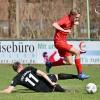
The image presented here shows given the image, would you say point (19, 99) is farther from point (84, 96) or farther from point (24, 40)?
point (24, 40)

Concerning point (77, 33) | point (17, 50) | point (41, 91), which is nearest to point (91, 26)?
point (77, 33)

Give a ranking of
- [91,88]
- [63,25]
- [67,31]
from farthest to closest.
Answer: [63,25] → [67,31] → [91,88]

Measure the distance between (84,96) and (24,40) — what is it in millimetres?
13980

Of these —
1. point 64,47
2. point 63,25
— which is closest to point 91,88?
point 64,47

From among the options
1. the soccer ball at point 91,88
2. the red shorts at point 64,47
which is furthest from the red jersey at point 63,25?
the soccer ball at point 91,88

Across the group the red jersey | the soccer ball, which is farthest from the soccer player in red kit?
the soccer ball

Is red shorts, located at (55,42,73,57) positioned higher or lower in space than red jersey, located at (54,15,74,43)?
lower

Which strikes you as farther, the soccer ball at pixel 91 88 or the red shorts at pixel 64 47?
the red shorts at pixel 64 47

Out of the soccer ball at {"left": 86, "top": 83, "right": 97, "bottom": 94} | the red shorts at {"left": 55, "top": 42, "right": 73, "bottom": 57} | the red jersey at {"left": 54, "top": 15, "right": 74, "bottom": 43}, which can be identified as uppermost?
the red jersey at {"left": 54, "top": 15, "right": 74, "bottom": 43}

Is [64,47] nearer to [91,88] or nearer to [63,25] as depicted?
[63,25]

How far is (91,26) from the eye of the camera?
2794 cm

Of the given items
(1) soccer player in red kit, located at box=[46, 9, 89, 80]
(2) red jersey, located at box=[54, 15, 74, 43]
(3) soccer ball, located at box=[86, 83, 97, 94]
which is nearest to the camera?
(3) soccer ball, located at box=[86, 83, 97, 94]

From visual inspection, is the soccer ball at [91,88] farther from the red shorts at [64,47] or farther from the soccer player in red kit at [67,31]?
the red shorts at [64,47]

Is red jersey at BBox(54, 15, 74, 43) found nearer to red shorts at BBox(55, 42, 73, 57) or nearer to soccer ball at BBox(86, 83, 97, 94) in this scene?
red shorts at BBox(55, 42, 73, 57)
